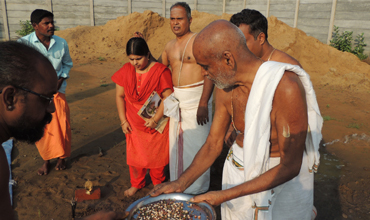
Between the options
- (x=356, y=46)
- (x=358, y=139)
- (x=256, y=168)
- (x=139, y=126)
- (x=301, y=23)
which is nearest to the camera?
(x=256, y=168)

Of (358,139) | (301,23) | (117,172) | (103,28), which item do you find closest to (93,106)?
(117,172)

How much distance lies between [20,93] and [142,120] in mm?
2491

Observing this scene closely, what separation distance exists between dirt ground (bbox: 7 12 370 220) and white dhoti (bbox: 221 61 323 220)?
1660 mm

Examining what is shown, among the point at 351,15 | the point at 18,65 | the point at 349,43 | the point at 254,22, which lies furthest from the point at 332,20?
the point at 18,65

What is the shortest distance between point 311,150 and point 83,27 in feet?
48.7

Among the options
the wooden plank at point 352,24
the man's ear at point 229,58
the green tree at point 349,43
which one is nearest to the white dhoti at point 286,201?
the man's ear at point 229,58

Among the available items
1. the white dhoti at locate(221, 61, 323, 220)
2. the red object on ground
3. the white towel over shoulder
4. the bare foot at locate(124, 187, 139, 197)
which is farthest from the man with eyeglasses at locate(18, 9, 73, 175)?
the white towel over shoulder

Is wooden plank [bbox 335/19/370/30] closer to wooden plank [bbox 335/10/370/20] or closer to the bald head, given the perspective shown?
wooden plank [bbox 335/10/370/20]

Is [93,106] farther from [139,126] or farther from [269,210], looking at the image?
[269,210]

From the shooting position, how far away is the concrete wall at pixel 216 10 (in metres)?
12.1

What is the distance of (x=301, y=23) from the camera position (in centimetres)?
1351

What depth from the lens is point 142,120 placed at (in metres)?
3.97

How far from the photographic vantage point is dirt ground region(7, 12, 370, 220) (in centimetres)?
379

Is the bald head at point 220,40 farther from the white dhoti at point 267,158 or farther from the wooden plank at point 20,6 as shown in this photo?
the wooden plank at point 20,6
